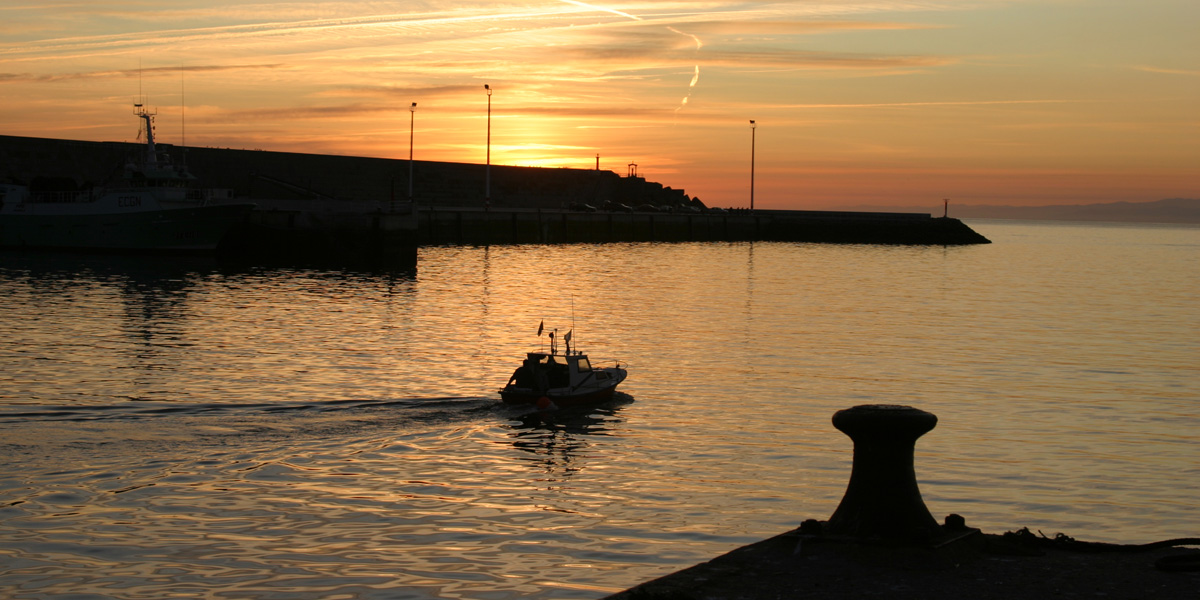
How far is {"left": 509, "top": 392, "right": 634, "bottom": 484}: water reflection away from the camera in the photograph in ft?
62.6

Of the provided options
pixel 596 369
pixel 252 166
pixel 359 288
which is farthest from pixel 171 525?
pixel 252 166

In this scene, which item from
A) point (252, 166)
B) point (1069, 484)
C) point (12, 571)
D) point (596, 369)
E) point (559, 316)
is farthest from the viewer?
point (252, 166)

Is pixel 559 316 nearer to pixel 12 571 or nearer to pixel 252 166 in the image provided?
pixel 12 571

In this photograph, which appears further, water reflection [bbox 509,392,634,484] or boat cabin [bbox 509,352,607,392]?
boat cabin [bbox 509,352,607,392]

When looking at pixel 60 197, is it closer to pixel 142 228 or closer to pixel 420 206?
pixel 142 228

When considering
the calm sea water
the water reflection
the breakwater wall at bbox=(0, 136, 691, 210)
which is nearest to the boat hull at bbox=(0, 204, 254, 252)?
the breakwater wall at bbox=(0, 136, 691, 210)

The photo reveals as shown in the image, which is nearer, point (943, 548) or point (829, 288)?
point (943, 548)

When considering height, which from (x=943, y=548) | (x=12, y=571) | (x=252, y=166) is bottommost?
(x=12, y=571)

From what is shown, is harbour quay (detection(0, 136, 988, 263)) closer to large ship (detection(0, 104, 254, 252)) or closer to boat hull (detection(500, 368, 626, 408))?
large ship (detection(0, 104, 254, 252))

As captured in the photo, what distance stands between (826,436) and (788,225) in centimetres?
12794

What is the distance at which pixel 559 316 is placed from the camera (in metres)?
45.3

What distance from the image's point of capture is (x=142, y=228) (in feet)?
252

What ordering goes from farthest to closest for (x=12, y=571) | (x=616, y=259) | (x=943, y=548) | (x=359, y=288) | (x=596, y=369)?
(x=616, y=259) < (x=359, y=288) < (x=596, y=369) < (x=12, y=571) < (x=943, y=548)

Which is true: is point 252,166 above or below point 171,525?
above
